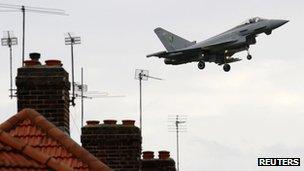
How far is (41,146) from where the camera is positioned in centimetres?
1109

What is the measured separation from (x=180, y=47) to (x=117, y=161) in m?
63.5

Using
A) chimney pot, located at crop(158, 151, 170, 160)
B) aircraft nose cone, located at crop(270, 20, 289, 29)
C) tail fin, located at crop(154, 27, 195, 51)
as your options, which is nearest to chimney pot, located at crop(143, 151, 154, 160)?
chimney pot, located at crop(158, 151, 170, 160)

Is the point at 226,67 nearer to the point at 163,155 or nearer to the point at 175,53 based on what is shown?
the point at 175,53

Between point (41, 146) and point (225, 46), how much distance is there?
184ft

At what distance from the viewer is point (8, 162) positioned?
950cm

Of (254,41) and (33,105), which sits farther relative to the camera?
(254,41)

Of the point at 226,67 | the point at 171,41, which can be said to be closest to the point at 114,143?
the point at 226,67

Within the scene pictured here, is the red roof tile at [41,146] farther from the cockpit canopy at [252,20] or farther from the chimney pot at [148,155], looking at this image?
the cockpit canopy at [252,20]

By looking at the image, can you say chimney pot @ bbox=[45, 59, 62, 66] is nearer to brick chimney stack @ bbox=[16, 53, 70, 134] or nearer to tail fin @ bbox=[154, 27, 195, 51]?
brick chimney stack @ bbox=[16, 53, 70, 134]

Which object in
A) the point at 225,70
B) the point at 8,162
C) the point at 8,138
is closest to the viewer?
the point at 8,162

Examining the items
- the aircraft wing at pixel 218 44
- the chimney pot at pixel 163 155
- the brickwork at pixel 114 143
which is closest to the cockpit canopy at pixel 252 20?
the aircraft wing at pixel 218 44

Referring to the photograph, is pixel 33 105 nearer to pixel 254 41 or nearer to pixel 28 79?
pixel 28 79

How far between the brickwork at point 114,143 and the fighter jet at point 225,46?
159ft

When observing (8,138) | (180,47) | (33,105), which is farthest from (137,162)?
(180,47)
